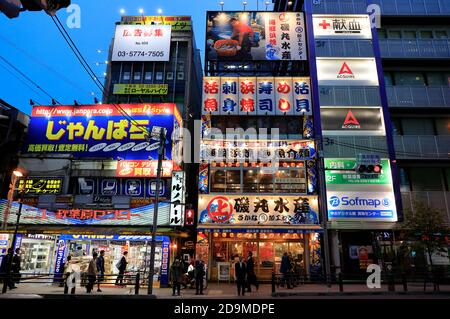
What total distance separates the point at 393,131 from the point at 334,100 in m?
5.28

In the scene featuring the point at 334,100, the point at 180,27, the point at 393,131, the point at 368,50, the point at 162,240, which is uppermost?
the point at 180,27

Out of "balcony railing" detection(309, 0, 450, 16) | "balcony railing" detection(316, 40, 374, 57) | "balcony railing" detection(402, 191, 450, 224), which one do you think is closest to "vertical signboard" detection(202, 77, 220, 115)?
"balcony railing" detection(316, 40, 374, 57)

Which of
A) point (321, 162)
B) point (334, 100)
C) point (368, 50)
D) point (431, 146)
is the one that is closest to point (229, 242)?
point (321, 162)

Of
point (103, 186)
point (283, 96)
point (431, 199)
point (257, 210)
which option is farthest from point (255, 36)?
point (431, 199)

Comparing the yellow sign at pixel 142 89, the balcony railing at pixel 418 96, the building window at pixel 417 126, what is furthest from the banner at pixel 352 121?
the yellow sign at pixel 142 89

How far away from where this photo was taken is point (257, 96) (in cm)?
2447

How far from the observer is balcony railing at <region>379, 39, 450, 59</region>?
2459 centimetres

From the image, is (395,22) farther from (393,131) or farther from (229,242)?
(229,242)

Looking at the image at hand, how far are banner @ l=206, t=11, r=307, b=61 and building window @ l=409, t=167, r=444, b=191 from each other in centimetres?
1235

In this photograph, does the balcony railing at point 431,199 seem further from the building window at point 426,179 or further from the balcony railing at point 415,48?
the balcony railing at point 415,48

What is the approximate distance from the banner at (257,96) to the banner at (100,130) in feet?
12.2

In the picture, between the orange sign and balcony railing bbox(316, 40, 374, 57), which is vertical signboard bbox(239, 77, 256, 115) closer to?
balcony railing bbox(316, 40, 374, 57)

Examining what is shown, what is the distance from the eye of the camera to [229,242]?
73.8 feet

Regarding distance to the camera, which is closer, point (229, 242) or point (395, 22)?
point (229, 242)
